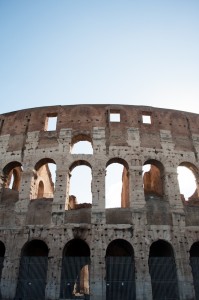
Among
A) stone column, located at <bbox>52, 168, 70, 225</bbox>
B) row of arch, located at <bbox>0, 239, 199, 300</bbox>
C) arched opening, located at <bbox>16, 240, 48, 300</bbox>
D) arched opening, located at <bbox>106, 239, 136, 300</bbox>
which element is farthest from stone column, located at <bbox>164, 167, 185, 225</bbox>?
arched opening, located at <bbox>16, 240, 48, 300</bbox>

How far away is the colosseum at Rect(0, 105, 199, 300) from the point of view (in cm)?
1078

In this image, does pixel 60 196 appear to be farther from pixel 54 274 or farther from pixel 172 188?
pixel 172 188

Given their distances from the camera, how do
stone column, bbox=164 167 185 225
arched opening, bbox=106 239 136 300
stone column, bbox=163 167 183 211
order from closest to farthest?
arched opening, bbox=106 239 136 300 < stone column, bbox=164 167 185 225 < stone column, bbox=163 167 183 211

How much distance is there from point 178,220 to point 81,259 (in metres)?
4.51

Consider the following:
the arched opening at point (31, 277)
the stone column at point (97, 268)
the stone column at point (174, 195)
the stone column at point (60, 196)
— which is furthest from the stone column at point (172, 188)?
the arched opening at point (31, 277)

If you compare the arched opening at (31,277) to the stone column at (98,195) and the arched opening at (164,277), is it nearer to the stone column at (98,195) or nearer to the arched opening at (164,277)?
the stone column at (98,195)

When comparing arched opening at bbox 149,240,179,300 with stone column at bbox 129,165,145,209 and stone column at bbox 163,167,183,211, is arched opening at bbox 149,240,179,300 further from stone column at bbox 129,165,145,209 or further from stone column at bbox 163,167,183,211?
stone column at bbox 129,165,145,209

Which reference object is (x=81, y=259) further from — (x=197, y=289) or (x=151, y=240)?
(x=197, y=289)

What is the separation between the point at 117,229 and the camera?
1139cm

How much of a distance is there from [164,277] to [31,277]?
5415mm

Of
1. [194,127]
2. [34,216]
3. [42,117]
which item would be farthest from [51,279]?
[194,127]

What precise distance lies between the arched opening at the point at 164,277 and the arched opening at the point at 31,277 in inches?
174

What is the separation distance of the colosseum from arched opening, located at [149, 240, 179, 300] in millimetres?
37

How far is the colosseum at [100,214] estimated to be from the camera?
35.4ft
